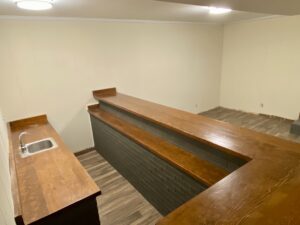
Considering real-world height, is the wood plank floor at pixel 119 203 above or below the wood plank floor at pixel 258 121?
below

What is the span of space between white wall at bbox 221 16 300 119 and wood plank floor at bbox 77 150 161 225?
3885mm

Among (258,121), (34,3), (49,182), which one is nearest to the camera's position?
(49,182)

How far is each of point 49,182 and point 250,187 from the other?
1533 mm

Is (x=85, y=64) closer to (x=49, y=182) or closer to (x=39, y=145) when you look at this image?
(x=39, y=145)

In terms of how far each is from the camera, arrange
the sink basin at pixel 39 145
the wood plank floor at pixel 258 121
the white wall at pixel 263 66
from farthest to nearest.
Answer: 1. the white wall at pixel 263 66
2. the wood plank floor at pixel 258 121
3. the sink basin at pixel 39 145

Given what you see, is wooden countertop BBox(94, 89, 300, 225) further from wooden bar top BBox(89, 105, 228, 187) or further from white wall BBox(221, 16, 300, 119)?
white wall BBox(221, 16, 300, 119)

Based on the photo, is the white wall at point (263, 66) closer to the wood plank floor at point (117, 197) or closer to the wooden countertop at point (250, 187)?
the wood plank floor at point (117, 197)

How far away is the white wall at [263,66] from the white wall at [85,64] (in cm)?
81

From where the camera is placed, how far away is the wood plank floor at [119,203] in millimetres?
2041

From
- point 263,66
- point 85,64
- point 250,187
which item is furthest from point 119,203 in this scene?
point 263,66

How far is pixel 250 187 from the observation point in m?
0.96

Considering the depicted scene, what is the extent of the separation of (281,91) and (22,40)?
197 inches

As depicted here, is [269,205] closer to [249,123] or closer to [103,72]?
[103,72]

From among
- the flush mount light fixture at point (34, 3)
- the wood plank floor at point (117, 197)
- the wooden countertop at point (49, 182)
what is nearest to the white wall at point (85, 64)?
the wood plank floor at point (117, 197)
